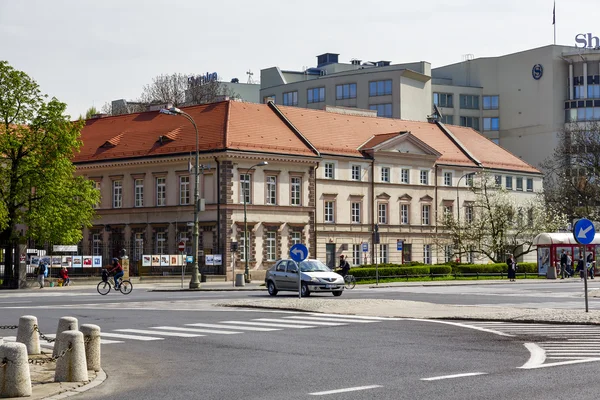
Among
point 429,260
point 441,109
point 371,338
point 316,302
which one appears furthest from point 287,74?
point 371,338

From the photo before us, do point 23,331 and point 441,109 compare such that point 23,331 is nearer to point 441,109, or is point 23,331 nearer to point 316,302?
point 316,302

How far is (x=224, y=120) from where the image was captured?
72.7m

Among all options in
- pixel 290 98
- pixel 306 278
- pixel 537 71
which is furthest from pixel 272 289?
pixel 537 71

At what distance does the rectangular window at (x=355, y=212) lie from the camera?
255 feet

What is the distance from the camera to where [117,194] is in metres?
75.9

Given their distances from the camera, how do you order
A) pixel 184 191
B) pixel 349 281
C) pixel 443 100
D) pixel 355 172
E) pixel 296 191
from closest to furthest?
pixel 349 281 → pixel 184 191 → pixel 296 191 → pixel 355 172 → pixel 443 100

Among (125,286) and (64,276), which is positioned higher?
(64,276)

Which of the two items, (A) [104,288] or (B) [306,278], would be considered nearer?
(B) [306,278]

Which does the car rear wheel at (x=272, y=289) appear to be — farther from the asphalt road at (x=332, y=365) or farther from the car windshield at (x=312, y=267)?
the asphalt road at (x=332, y=365)

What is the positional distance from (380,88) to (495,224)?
109 feet

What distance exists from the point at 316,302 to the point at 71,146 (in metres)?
29.3

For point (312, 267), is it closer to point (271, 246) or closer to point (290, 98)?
point (271, 246)

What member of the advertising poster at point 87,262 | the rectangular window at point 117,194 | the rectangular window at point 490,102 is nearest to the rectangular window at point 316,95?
the rectangular window at point 490,102

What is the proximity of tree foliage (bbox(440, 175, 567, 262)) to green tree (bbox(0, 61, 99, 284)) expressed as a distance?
3444cm
